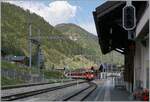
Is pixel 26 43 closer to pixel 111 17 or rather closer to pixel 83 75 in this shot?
pixel 83 75

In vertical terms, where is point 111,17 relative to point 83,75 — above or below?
above

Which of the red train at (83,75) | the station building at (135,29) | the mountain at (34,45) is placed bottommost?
the red train at (83,75)

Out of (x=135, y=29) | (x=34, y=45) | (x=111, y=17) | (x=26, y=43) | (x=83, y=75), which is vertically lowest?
(x=83, y=75)

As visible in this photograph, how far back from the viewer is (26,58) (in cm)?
13712

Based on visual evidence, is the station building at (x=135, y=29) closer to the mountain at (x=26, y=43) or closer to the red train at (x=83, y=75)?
the red train at (x=83, y=75)

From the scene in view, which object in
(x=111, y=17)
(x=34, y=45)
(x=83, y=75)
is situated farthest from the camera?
(x=34, y=45)

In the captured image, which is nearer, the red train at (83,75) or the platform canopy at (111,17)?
the platform canopy at (111,17)

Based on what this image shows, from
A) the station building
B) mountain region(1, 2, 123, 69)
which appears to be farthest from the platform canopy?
mountain region(1, 2, 123, 69)

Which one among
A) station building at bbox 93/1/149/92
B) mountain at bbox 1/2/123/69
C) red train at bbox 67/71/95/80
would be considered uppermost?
mountain at bbox 1/2/123/69

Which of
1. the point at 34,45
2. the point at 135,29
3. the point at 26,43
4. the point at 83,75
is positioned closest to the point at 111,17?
the point at 135,29

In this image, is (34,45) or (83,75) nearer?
(83,75)

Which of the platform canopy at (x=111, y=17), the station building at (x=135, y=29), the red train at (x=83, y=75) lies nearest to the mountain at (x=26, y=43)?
the red train at (x=83, y=75)

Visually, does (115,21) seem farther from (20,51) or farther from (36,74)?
(20,51)

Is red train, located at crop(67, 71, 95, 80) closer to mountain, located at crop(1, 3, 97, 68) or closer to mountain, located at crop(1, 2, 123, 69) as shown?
mountain, located at crop(1, 2, 123, 69)
